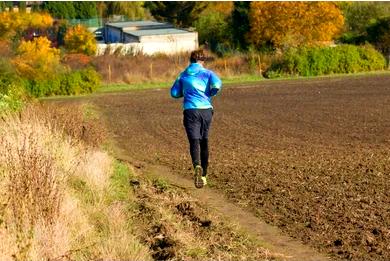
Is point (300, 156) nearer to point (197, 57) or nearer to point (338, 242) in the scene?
point (197, 57)

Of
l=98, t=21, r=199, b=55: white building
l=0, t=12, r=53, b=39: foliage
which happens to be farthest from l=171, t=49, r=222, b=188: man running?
l=0, t=12, r=53, b=39: foliage

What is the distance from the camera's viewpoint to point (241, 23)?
73.0m

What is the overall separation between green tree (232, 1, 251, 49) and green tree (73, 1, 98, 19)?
46259 mm

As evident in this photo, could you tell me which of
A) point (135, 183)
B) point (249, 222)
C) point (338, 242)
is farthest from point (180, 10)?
point (338, 242)

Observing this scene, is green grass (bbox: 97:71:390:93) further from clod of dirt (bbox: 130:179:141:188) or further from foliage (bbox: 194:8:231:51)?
A: clod of dirt (bbox: 130:179:141:188)

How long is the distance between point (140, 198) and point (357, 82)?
31.8 meters

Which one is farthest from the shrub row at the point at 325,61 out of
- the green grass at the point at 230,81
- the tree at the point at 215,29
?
the tree at the point at 215,29

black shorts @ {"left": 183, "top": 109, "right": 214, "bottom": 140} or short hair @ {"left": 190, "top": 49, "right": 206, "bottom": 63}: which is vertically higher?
short hair @ {"left": 190, "top": 49, "right": 206, "bottom": 63}

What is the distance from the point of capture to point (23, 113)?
1332cm

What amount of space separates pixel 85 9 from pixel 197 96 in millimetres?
106669

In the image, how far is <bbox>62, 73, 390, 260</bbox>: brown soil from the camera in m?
8.28

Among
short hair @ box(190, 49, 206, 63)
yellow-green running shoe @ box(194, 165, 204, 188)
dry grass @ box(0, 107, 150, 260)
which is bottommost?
yellow-green running shoe @ box(194, 165, 204, 188)

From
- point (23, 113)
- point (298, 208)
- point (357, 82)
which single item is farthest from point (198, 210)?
point (357, 82)

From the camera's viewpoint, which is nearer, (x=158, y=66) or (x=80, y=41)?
(x=158, y=66)
